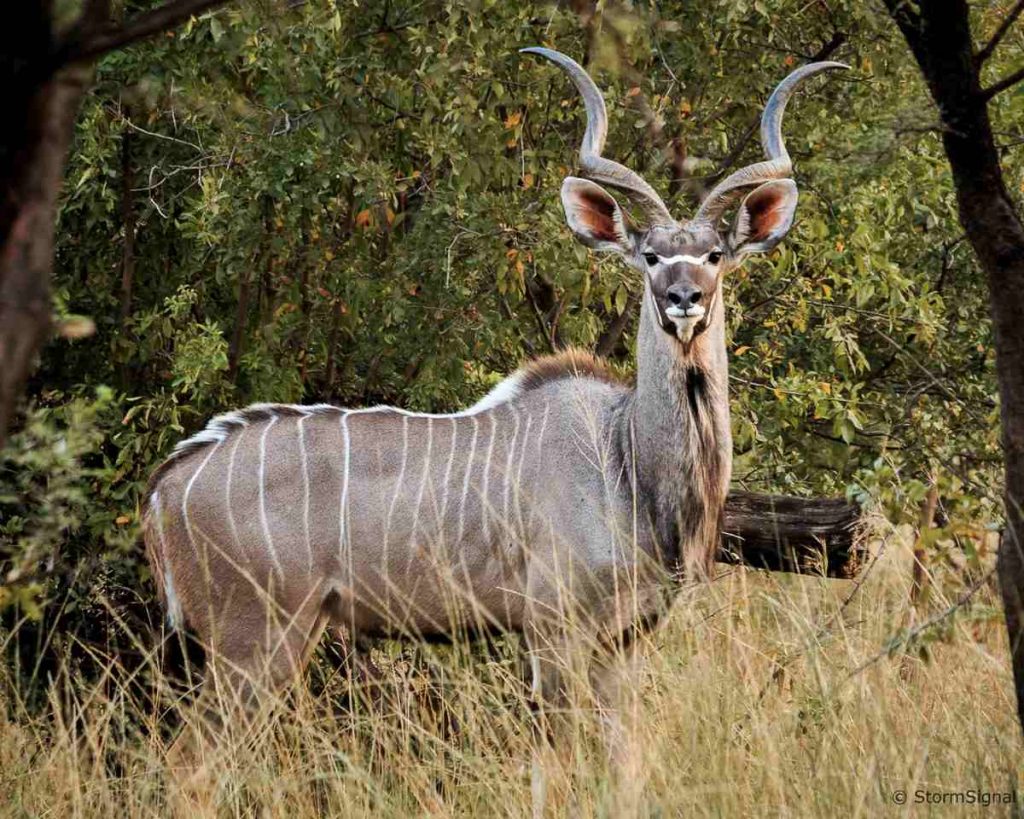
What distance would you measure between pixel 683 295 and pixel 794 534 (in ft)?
2.59

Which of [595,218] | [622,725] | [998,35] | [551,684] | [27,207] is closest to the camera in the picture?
[27,207]

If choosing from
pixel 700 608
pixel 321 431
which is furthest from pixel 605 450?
pixel 321 431

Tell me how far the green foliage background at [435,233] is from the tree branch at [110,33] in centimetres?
258

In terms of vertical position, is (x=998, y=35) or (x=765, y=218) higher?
(x=998, y=35)

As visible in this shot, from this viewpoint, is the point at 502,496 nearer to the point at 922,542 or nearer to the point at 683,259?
the point at 683,259

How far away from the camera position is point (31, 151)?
4.25ft

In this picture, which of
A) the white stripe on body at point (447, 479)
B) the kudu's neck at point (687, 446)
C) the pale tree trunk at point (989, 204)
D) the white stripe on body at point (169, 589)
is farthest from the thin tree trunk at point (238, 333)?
the pale tree trunk at point (989, 204)

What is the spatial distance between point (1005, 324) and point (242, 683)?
A: 2255mm

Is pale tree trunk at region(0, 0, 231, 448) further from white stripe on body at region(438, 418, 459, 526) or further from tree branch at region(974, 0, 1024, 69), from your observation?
white stripe on body at region(438, 418, 459, 526)

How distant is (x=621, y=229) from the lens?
4.12 meters

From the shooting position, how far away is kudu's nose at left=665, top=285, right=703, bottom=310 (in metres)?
3.68

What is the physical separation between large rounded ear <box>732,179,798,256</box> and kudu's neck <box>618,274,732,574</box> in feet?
0.67

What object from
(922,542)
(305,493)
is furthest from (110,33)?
(305,493)

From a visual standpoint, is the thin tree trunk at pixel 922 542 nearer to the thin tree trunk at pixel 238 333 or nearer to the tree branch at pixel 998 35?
the tree branch at pixel 998 35
